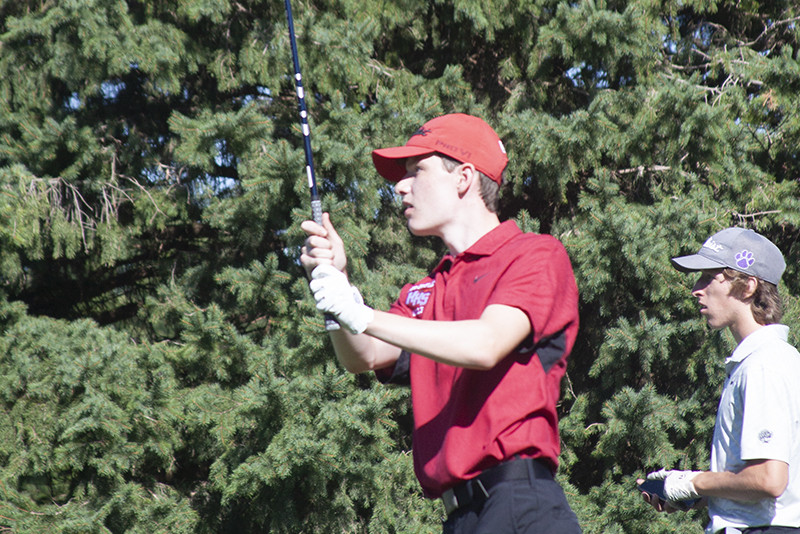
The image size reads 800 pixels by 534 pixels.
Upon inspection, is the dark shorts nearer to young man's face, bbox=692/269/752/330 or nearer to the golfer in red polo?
the golfer in red polo

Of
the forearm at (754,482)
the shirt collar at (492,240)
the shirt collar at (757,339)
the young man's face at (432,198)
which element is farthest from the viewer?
the shirt collar at (757,339)

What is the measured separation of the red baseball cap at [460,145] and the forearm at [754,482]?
139cm

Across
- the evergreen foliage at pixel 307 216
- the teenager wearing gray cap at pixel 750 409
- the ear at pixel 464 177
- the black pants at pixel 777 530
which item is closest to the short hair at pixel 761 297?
the teenager wearing gray cap at pixel 750 409

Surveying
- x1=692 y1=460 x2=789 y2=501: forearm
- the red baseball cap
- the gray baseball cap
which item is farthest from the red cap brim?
x1=692 y1=460 x2=789 y2=501: forearm

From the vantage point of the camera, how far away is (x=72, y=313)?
259 inches

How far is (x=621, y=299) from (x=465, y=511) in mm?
3863

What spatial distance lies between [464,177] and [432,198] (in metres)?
0.13

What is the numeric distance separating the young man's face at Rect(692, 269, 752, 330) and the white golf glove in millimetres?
1758

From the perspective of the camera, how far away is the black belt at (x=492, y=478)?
66.9 inches

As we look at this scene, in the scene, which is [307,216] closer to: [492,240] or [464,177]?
[464,177]

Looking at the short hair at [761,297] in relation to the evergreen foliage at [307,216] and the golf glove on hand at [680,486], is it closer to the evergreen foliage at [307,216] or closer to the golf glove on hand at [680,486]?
the golf glove on hand at [680,486]

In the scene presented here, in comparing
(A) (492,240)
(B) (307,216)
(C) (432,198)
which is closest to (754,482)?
(A) (492,240)

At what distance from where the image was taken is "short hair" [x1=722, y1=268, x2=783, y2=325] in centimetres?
266

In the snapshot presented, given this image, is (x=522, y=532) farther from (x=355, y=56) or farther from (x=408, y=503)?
(x=355, y=56)
